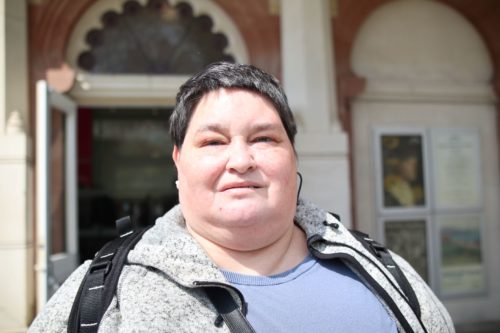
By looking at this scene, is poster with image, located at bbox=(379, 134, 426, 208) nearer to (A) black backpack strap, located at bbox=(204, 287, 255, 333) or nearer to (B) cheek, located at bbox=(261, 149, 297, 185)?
(B) cheek, located at bbox=(261, 149, 297, 185)

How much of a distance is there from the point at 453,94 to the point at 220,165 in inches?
154

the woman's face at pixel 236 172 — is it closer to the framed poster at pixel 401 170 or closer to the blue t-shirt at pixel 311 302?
the blue t-shirt at pixel 311 302

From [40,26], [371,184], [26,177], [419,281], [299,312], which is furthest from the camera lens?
[371,184]

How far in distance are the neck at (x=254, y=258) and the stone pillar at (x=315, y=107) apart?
92.4 inches

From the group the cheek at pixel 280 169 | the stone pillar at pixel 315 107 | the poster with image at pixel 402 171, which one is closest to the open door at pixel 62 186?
the stone pillar at pixel 315 107

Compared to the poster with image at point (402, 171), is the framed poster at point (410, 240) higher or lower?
lower

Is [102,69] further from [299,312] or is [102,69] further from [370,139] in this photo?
[299,312]

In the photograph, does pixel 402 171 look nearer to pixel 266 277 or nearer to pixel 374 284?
pixel 374 284

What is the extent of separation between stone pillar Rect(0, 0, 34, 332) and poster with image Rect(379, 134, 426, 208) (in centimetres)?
307

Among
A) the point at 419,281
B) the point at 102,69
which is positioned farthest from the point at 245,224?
the point at 102,69

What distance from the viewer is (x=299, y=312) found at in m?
1.10

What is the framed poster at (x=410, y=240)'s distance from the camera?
13.9 ft

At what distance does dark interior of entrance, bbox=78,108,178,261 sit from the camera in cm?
623

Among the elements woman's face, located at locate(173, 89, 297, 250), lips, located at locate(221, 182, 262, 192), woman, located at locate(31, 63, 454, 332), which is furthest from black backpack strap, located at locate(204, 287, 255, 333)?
lips, located at locate(221, 182, 262, 192)
